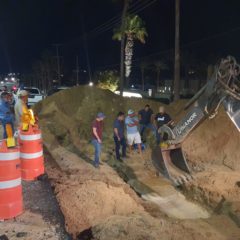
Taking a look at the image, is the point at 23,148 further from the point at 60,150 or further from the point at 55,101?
the point at 55,101

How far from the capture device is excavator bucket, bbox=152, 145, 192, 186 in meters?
11.2

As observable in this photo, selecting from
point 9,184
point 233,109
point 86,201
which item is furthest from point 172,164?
point 9,184

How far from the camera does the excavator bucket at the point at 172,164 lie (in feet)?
36.8

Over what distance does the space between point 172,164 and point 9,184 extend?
18.7ft

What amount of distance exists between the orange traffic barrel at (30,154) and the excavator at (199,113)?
3240 mm

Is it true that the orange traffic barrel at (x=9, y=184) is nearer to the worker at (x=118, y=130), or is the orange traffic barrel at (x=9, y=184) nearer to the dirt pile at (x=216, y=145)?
the worker at (x=118, y=130)

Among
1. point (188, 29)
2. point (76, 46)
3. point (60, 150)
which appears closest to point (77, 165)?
point (60, 150)

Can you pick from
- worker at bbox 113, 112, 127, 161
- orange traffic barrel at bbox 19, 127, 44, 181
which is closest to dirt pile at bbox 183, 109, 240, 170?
worker at bbox 113, 112, 127, 161

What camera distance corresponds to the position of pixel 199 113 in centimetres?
957

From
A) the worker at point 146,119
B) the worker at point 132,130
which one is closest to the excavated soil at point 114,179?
the worker at point 132,130

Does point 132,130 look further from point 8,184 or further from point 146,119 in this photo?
point 8,184

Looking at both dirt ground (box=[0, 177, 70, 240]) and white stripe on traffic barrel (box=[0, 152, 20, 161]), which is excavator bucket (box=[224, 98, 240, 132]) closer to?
dirt ground (box=[0, 177, 70, 240])

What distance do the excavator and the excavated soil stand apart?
53cm

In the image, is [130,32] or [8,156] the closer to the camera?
[8,156]
